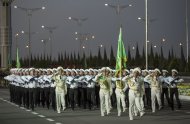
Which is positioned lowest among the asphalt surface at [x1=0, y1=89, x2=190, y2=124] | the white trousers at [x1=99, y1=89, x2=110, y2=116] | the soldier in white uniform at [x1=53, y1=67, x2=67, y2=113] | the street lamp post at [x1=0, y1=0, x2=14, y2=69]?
the asphalt surface at [x1=0, y1=89, x2=190, y2=124]

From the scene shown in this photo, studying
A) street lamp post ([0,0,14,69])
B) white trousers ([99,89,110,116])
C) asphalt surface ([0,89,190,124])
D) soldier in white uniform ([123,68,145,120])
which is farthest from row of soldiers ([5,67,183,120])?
street lamp post ([0,0,14,69])

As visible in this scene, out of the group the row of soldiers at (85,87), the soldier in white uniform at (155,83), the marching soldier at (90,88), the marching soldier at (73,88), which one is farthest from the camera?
the marching soldier at (90,88)

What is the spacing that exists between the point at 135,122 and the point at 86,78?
27.6 feet

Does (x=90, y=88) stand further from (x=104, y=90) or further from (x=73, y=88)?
(x=104, y=90)

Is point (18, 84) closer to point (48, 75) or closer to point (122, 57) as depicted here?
point (48, 75)

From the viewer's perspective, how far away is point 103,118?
2416 centimetres

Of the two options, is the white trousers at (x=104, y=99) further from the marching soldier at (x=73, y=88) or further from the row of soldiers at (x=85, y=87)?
the marching soldier at (x=73, y=88)

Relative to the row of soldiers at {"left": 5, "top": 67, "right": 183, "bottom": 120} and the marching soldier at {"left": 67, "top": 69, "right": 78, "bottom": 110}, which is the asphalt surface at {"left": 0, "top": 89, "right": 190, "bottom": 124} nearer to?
the row of soldiers at {"left": 5, "top": 67, "right": 183, "bottom": 120}

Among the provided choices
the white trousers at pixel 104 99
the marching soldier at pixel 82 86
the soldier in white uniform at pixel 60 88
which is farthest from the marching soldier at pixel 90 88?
the white trousers at pixel 104 99

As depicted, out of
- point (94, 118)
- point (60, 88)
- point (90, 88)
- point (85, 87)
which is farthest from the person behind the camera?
point (85, 87)

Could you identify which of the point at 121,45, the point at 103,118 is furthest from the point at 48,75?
the point at 103,118

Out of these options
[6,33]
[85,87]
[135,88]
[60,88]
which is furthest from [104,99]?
[6,33]

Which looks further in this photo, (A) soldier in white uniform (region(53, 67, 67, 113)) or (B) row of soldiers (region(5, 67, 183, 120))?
(A) soldier in white uniform (region(53, 67, 67, 113))

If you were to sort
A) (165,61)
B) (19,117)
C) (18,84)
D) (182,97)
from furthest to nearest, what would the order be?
(165,61), (182,97), (18,84), (19,117)
